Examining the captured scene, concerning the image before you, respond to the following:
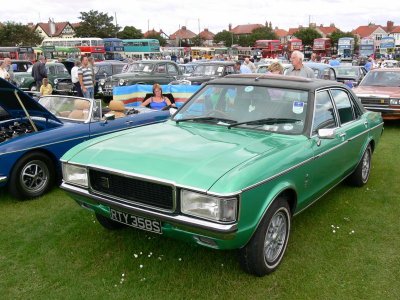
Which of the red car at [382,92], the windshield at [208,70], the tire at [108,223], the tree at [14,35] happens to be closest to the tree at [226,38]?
the tree at [14,35]

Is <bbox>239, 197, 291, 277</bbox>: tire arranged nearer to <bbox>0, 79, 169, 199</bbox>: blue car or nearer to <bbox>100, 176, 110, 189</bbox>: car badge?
<bbox>100, 176, 110, 189</bbox>: car badge

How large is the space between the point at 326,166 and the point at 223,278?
1.65 meters

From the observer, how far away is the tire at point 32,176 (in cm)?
508

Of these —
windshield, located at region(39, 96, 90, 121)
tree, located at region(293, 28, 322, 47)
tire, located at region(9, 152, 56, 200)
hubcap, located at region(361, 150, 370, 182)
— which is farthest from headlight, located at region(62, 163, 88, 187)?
tree, located at region(293, 28, 322, 47)

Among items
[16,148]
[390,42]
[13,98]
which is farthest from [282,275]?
[390,42]

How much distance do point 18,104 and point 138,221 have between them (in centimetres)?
368

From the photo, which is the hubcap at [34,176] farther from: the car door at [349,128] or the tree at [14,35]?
the tree at [14,35]

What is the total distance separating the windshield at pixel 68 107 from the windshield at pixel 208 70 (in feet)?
27.8

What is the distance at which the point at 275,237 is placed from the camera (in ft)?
11.4

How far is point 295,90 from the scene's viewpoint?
4.17 m

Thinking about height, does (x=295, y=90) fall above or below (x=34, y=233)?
above

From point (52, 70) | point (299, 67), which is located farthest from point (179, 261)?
point (52, 70)

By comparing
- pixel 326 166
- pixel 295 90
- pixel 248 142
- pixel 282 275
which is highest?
pixel 295 90

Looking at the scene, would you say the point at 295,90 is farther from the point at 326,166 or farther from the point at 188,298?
the point at 188,298
